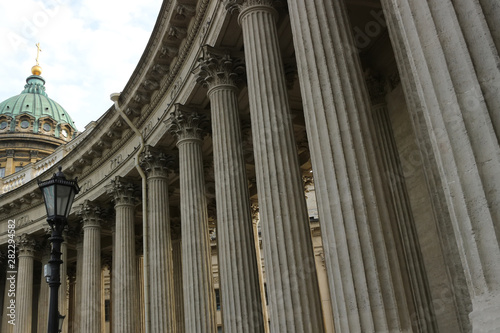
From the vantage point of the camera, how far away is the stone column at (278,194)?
10992mm

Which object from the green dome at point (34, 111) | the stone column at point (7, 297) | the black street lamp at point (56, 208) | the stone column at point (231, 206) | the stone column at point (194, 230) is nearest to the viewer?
the black street lamp at point (56, 208)

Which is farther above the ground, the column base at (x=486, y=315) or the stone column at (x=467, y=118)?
the stone column at (x=467, y=118)

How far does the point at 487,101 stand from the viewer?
5.50 m

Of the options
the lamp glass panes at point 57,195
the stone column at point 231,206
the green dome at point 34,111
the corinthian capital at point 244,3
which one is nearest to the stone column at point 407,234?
the stone column at point 231,206

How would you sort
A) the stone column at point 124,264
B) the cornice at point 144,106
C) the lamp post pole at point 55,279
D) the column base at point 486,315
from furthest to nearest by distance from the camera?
the stone column at point 124,264, the cornice at point 144,106, the lamp post pole at point 55,279, the column base at point 486,315

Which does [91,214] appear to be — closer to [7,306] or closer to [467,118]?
[7,306]

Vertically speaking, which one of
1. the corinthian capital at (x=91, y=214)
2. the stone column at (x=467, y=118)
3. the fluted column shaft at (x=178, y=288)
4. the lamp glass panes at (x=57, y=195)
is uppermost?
the corinthian capital at (x=91, y=214)

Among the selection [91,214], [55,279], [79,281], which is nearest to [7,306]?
[79,281]

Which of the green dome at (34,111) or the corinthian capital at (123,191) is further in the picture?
the green dome at (34,111)

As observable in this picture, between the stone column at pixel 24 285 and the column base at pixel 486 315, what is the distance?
1399 inches

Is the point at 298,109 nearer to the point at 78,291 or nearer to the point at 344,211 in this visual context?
the point at 344,211

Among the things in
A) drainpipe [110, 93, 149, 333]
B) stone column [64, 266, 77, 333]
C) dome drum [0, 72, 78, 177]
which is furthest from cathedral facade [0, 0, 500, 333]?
dome drum [0, 72, 78, 177]

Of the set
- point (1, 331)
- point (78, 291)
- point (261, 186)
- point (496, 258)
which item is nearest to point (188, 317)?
point (261, 186)

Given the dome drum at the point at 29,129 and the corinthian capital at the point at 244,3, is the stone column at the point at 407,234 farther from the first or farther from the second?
the dome drum at the point at 29,129
